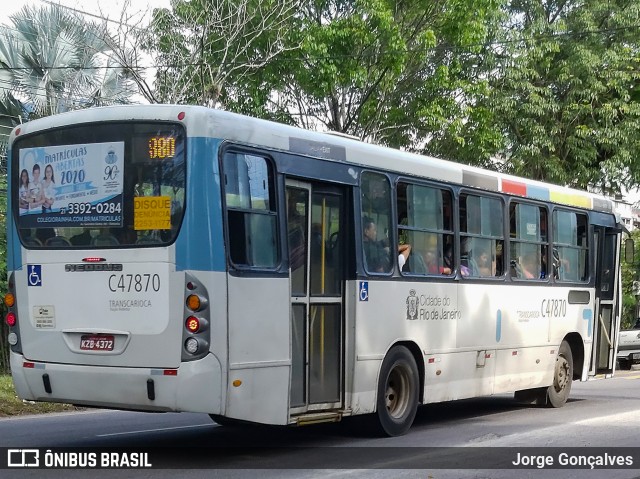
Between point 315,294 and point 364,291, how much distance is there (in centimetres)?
79

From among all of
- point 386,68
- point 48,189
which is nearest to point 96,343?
point 48,189

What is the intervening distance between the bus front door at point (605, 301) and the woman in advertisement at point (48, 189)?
9.56 metres

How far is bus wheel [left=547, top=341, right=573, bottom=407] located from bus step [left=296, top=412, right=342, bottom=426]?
18.9 feet

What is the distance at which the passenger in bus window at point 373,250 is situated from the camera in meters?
11.4

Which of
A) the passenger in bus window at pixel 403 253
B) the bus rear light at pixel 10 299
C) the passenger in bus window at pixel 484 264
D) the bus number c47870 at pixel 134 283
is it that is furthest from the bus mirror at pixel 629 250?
the bus rear light at pixel 10 299

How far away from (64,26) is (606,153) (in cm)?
1441

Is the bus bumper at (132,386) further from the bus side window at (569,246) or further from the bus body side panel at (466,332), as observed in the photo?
the bus side window at (569,246)

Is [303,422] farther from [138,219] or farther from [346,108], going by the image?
[346,108]

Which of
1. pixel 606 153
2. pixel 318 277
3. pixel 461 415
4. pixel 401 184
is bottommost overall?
pixel 461 415

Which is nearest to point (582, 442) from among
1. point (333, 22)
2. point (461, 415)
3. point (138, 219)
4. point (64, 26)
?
point (461, 415)

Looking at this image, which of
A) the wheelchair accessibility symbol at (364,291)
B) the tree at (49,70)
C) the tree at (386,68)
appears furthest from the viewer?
the tree at (49,70)

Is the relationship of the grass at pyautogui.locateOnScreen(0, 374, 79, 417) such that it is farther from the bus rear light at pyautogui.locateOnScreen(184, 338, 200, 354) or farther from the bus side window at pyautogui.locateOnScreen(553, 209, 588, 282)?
the bus side window at pyautogui.locateOnScreen(553, 209, 588, 282)

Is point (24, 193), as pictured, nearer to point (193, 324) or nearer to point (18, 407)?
point (193, 324)

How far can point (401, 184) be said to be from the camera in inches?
477
